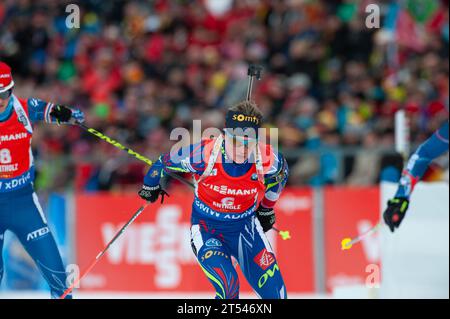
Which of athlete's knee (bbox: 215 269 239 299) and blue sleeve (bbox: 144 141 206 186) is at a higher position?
blue sleeve (bbox: 144 141 206 186)

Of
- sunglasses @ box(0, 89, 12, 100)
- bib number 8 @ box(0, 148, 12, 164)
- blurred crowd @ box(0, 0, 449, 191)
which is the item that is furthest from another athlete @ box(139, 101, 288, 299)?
blurred crowd @ box(0, 0, 449, 191)

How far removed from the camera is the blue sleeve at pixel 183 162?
7578mm

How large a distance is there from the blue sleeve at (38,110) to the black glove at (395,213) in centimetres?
316

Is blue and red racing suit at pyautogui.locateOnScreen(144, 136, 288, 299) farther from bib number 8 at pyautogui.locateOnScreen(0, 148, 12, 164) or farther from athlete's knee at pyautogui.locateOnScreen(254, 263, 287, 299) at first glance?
bib number 8 at pyautogui.locateOnScreen(0, 148, 12, 164)

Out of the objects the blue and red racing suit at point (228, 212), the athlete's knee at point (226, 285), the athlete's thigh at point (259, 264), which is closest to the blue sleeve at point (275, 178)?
the blue and red racing suit at point (228, 212)

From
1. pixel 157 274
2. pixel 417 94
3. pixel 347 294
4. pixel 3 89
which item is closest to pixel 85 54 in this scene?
pixel 157 274

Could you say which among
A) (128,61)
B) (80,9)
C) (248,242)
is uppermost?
(80,9)

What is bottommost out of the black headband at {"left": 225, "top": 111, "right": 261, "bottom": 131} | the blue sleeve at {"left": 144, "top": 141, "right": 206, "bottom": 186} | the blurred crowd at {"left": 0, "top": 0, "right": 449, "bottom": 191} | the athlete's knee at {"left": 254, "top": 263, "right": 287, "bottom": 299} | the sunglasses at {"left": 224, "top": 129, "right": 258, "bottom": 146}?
the athlete's knee at {"left": 254, "top": 263, "right": 287, "bottom": 299}

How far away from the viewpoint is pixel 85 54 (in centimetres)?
1630

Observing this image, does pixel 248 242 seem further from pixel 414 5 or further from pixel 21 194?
pixel 414 5

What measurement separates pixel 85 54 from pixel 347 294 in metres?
7.55

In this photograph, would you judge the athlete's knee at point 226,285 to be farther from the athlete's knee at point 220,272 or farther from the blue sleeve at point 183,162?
the blue sleeve at point 183,162

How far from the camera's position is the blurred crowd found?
1336 cm

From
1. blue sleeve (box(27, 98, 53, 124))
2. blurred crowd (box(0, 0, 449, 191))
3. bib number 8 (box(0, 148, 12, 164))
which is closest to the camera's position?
bib number 8 (box(0, 148, 12, 164))
